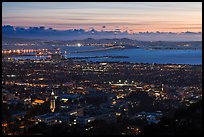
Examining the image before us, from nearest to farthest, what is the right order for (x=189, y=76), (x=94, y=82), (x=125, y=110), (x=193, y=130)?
(x=193, y=130) → (x=125, y=110) → (x=94, y=82) → (x=189, y=76)

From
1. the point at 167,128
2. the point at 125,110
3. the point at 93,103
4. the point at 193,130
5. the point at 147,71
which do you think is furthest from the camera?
the point at 147,71

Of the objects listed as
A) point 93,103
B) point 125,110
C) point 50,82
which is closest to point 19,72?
point 50,82

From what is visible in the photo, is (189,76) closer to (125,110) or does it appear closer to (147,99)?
(147,99)

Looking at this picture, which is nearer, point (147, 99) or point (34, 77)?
point (147, 99)

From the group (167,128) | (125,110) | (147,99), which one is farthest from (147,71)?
(167,128)

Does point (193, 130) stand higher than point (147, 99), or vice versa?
point (193, 130)

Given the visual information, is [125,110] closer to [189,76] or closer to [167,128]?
[167,128]
